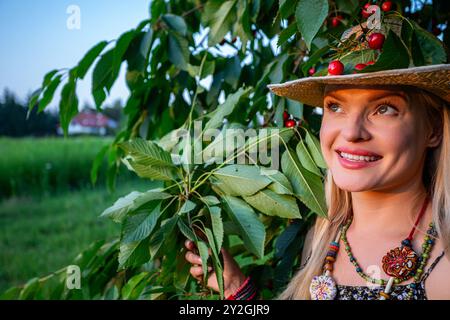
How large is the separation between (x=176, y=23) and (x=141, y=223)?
0.67 meters

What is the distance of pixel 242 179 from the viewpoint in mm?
1159

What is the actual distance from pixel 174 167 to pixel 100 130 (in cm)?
846

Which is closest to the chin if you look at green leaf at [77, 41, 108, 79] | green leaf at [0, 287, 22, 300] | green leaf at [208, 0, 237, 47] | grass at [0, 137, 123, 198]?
green leaf at [208, 0, 237, 47]

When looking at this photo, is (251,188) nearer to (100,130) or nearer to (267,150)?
(267,150)

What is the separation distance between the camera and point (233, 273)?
1.28 meters

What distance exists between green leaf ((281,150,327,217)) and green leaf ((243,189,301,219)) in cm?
3

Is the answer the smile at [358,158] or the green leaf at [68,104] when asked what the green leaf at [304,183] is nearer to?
the smile at [358,158]

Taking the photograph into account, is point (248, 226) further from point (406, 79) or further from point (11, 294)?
point (11, 294)

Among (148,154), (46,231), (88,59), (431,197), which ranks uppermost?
(88,59)

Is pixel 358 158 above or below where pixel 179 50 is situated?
below

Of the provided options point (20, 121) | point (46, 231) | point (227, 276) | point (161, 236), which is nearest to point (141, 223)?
point (161, 236)

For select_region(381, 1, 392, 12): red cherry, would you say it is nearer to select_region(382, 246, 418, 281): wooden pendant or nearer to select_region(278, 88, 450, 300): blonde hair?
select_region(278, 88, 450, 300): blonde hair

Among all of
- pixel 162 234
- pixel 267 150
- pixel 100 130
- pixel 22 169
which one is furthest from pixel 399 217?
pixel 100 130

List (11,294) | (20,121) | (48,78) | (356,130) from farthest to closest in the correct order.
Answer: (20,121)
(11,294)
(48,78)
(356,130)
